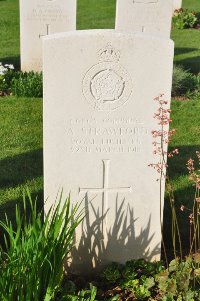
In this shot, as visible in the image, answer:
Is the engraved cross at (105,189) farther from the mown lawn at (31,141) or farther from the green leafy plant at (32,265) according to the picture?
the mown lawn at (31,141)

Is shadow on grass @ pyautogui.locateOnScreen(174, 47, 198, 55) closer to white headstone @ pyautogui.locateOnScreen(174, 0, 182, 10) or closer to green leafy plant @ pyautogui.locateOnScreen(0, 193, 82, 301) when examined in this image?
white headstone @ pyautogui.locateOnScreen(174, 0, 182, 10)

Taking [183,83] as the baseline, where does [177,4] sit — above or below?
above

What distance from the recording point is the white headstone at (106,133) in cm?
348

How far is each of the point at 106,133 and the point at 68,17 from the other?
545 cm

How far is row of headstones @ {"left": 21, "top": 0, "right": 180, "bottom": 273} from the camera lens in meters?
3.48

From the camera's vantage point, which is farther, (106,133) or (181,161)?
(181,161)

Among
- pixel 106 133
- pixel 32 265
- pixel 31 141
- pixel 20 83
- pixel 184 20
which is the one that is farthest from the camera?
pixel 184 20

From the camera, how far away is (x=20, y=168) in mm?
5676

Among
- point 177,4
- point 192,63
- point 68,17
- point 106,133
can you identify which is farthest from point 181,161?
point 177,4

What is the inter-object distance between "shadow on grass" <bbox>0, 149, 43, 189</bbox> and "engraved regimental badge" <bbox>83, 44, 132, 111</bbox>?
198 centimetres

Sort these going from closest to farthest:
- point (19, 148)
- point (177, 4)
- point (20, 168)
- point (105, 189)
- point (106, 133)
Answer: point (106, 133)
point (105, 189)
point (20, 168)
point (19, 148)
point (177, 4)

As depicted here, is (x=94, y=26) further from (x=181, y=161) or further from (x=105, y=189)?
(x=105, y=189)

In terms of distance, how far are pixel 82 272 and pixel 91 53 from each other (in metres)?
1.63

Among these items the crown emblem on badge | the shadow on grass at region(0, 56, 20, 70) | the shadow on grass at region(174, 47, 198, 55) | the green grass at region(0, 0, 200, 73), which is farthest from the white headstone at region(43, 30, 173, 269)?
the shadow on grass at region(174, 47, 198, 55)
